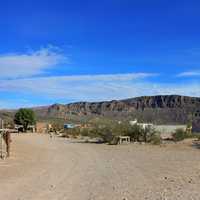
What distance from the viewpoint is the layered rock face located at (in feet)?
452

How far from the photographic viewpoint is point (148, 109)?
159 metres

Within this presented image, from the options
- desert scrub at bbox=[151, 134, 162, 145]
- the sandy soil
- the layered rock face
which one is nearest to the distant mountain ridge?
the layered rock face

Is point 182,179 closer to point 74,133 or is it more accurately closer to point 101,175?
point 101,175

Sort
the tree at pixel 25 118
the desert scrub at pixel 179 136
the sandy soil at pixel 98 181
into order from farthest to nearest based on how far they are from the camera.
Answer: the tree at pixel 25 118 → the desert scrub at pixel 179 136 → the sandy soil at pixel 98 181

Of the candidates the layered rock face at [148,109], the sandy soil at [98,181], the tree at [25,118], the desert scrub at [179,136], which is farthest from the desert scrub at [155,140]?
the layered rock face at [148,109]

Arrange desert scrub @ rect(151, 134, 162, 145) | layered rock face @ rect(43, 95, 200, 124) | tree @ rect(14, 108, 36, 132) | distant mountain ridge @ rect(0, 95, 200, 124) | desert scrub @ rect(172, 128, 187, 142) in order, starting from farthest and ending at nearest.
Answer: layered rock face @ rect(43, 95, 200, 124) → distant mountain ridge @ rect(0, 95, 200, 124) → tree @ rect(14, 108, 36, 132) → desert scrub @ rect(172, 128, 187, 142) → desert scrub @ rect(151, 134, 162, 145)

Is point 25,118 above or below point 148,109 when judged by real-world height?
below

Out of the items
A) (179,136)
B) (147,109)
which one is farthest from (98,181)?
(147,109)

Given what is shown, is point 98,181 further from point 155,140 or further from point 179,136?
point 179,136

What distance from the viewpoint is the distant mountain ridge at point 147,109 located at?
13762 centimetres

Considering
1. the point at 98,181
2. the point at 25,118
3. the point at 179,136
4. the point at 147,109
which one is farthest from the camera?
the point at 147,109

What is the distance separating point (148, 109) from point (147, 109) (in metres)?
1.51

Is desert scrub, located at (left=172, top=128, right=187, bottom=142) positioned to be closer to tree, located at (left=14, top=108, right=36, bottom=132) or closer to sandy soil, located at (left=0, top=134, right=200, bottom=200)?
sandy soil, located at (left=0, top=134, right=200, bottom=200)

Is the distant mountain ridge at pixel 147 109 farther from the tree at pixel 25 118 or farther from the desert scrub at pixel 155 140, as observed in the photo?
the desert scrub at pixel 155 140
